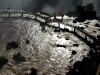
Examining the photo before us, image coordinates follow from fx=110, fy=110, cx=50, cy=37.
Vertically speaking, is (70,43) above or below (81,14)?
below

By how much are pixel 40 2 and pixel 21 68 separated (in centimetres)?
9944

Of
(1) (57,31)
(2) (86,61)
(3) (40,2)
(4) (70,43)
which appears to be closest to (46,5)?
(3) (40,2)

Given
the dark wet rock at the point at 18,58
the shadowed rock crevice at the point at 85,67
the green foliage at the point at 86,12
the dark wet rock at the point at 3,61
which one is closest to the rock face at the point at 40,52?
the dark wet rock at the point at 18,58

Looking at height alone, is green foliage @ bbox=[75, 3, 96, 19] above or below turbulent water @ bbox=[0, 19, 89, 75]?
above

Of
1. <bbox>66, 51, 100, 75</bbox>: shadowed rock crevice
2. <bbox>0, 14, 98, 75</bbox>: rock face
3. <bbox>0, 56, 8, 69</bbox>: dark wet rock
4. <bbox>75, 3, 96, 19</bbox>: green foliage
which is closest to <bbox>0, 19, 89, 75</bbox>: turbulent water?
<bbox>0, 14, 98, 75</bbox>: rock face

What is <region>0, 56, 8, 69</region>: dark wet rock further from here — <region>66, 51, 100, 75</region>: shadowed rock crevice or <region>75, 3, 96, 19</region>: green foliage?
<region>75, 3, 96, 19</region>: green foliage

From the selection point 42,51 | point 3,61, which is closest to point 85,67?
point 42,51

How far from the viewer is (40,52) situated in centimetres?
2522

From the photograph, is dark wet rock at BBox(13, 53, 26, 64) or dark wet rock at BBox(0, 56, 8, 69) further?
dark wet rock at BBox(13, 53, 26, 64)

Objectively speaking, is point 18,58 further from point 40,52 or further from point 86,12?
point 86,12

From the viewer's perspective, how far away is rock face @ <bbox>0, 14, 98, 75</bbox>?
20.1 metres

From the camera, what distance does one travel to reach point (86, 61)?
21.3 meters

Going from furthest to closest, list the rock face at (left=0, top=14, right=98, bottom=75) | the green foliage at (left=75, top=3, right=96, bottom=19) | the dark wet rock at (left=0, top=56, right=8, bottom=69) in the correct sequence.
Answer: the green foliage at (left=75, top=3, right=96, bottom=19), the dark wet rock at (left=0, top=56, right=8, bottom=69), the rock face at (left=0, top=14, right=98, bottom=75)

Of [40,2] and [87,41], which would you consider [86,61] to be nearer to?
[87,41]
